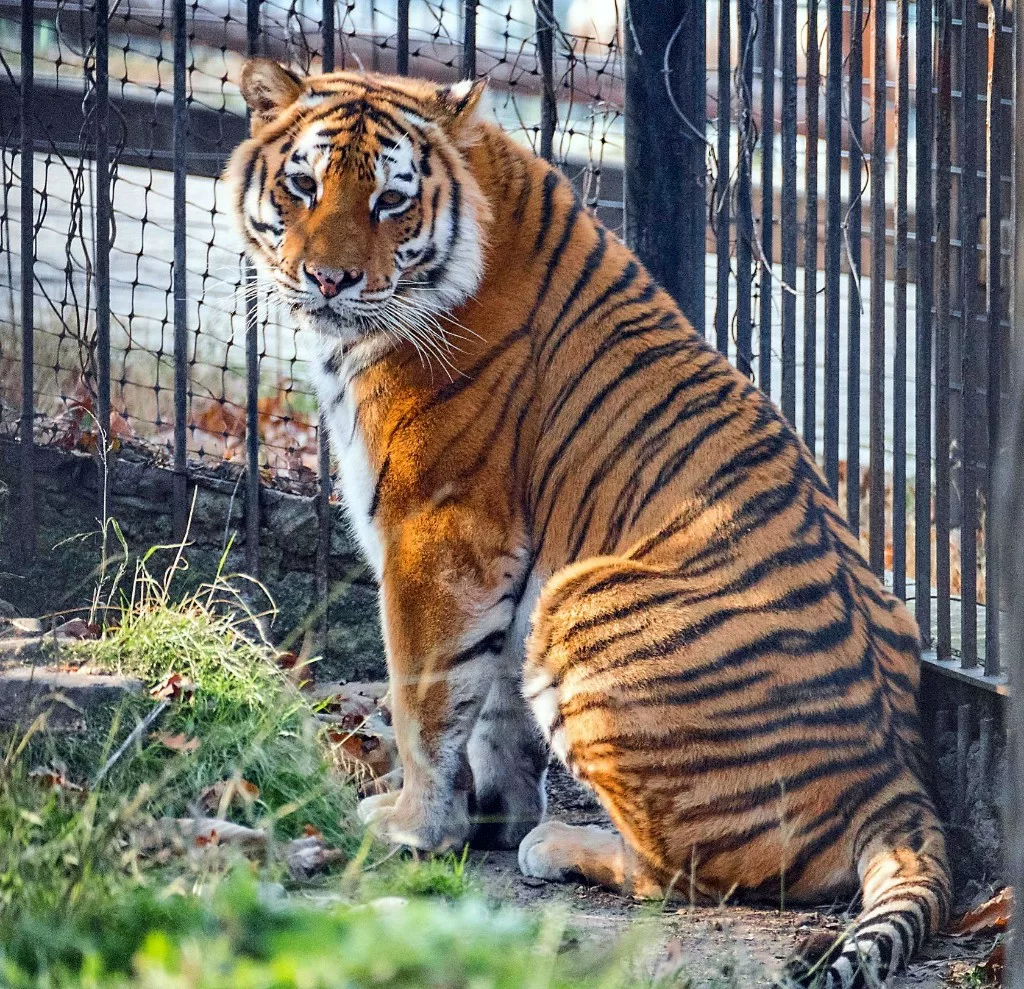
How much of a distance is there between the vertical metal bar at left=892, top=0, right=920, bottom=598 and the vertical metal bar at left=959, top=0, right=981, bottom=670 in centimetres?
24

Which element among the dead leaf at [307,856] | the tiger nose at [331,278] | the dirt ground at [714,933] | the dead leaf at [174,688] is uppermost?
the tiger nose at [331,278]

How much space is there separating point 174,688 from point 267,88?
1792 mm

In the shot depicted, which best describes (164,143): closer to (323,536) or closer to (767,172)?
(323,536)

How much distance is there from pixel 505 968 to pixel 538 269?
2.51 meters

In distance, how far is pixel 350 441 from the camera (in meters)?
4.15

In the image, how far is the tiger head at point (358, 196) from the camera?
4.03 m

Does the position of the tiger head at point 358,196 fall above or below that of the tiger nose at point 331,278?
above

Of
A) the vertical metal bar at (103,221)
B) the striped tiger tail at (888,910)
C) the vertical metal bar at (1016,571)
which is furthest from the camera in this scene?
the vertical metal bar at (103,221)

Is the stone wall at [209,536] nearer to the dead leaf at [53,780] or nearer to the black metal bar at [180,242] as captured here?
the black metal bar at [180,242]

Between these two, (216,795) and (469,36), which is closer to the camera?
(216,795)

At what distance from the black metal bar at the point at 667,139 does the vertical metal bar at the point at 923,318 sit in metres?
0.87

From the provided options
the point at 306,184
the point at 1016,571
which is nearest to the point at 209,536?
the point at 306,184

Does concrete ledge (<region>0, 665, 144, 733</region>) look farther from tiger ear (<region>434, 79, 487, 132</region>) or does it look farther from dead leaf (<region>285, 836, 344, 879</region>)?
tiger ear (<region>434, 79, 487, 132</region>)

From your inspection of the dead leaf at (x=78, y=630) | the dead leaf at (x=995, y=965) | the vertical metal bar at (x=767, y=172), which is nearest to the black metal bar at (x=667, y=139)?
the vertical metal bar at (x=767, y=172)
